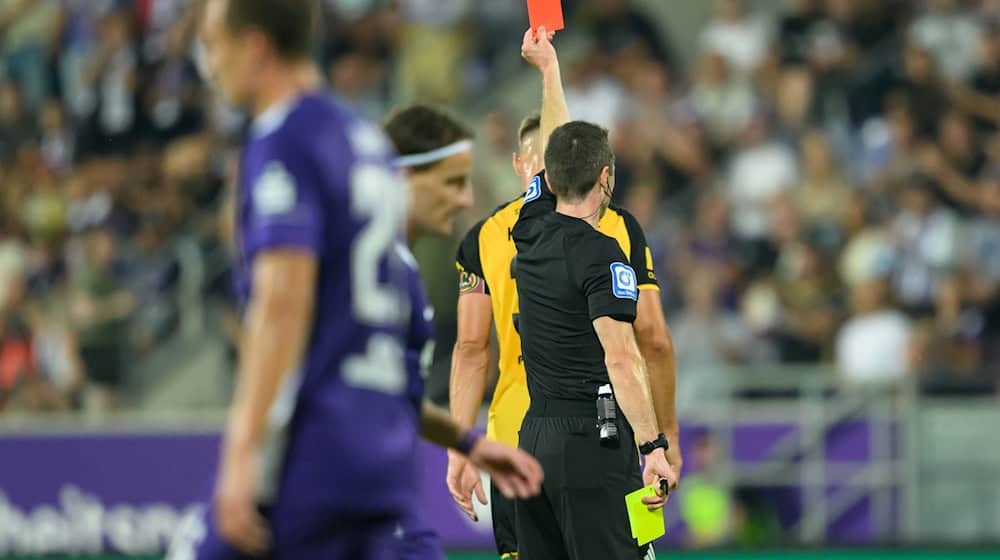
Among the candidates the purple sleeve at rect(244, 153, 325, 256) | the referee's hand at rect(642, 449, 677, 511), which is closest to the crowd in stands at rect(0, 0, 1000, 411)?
the referee's hand at rect(642, 449, 677, 511)

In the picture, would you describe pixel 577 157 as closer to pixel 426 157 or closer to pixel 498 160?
pixel 426 157

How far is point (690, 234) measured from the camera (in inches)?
575

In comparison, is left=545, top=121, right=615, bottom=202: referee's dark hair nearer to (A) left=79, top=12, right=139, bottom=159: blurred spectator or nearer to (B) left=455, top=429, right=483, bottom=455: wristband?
(B) left=455, top=429, right=483, bottom=455: wristband

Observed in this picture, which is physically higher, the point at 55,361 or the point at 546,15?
the point at 546,15

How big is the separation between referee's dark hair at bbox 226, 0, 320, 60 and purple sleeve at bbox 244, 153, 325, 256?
0.28 m

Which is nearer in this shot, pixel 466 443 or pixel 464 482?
pixel 466 443

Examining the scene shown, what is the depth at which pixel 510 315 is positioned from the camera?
6.66 meters

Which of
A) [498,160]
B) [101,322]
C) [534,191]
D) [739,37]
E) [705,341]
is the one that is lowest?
[705,341]

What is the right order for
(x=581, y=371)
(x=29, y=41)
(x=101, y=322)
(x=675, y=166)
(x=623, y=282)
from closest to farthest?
(x=623, y=282)
(x=581, y=371)
(x=675, y=166)
(x=101, y=322)
(x=29, y=41)

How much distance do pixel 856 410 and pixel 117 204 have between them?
7864mm

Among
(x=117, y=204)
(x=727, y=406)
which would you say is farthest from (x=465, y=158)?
(x=117, y=204)

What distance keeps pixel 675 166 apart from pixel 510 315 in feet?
29.4

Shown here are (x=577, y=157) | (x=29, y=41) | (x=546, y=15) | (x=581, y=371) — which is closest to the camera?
(x=577, y=157)

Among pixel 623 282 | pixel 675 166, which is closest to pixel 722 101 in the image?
pixel 675 166
